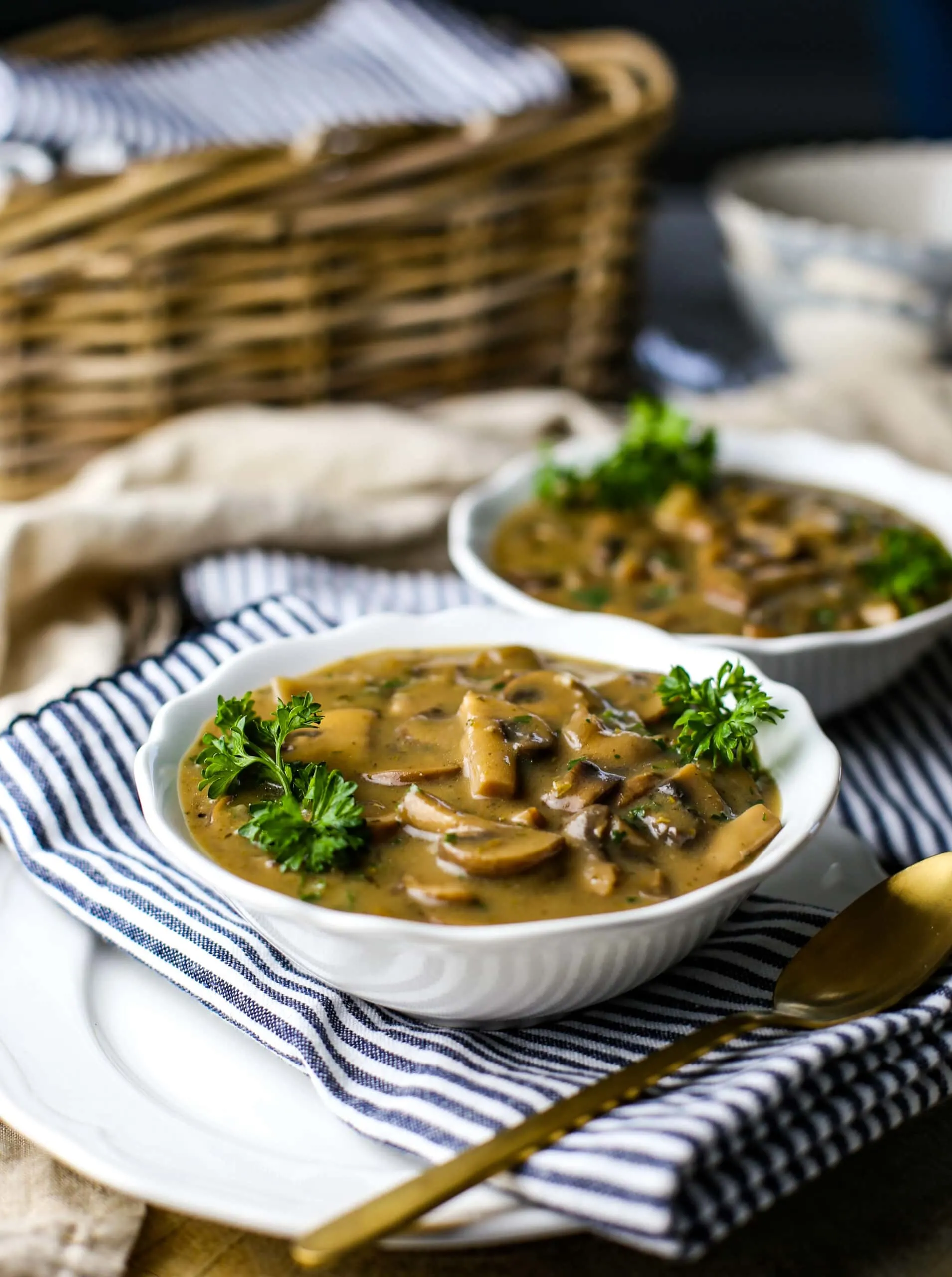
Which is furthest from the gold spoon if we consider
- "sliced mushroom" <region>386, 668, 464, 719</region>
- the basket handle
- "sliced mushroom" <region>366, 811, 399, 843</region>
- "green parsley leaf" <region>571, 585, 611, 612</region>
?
the basket handle

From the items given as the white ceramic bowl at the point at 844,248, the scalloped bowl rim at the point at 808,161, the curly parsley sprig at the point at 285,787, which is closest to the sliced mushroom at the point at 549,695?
the curly parsley sprig at the point at 285,787

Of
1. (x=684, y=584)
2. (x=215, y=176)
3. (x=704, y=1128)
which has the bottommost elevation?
(x=684, y=584)

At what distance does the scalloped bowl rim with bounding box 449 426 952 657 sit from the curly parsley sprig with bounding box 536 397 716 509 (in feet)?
0.25

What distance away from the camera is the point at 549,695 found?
2.43 meters

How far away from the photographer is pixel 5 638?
335 centimetres

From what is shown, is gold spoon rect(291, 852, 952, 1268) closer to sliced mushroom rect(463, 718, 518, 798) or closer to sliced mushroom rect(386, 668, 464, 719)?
sliced mushroom rect(463, 718, 518, 798)

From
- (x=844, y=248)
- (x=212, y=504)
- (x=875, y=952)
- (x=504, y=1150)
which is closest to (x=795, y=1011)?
(x=875, y=952)

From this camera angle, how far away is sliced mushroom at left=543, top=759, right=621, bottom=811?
2129 millimetres

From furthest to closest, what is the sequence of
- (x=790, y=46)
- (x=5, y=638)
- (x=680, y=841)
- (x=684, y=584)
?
(x=790, y=46) < (x=5, y=638) < (x=684, y=584) < (x=680, y=841)

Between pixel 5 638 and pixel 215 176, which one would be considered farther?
pixel 215 176

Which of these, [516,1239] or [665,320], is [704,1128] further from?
[665,320]

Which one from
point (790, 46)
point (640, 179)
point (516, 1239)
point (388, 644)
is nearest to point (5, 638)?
point (388, 644)

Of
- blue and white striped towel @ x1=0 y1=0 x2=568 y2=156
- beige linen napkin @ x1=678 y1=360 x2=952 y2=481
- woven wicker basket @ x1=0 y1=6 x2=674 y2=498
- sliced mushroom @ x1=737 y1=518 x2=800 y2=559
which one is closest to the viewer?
sliced mushroom @ x1=737 y1=518 x2=800 y2=559

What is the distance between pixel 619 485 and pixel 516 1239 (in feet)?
6.71
